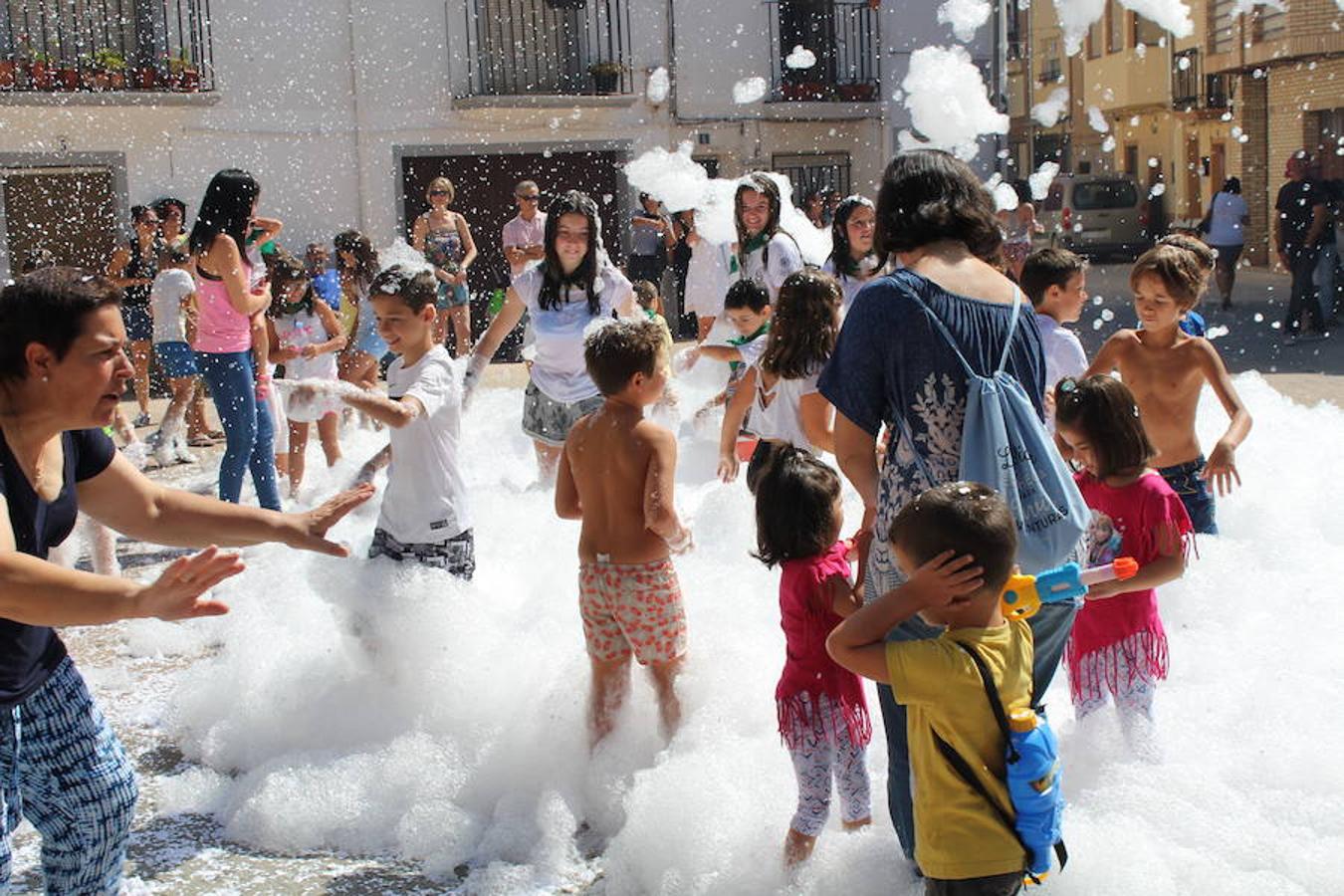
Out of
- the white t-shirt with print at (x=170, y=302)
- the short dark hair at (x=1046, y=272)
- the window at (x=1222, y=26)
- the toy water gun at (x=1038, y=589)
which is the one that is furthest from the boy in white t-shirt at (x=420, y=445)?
the window at (x=1222, y=26)

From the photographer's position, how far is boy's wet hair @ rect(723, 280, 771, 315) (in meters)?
6.19

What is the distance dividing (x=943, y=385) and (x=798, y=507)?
516 millimetres

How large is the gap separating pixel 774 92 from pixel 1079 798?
58.3 ft

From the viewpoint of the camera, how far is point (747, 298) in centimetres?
619

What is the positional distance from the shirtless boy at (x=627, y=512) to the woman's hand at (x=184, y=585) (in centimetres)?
150

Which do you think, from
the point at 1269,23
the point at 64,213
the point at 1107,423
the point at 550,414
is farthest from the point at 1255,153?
the point at 1107,423

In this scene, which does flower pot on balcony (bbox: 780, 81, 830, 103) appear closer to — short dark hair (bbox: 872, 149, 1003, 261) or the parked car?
the parked car

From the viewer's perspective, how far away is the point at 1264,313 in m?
18.1

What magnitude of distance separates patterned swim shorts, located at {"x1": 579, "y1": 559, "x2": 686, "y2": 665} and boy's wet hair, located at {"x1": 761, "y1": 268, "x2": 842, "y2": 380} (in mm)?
1285

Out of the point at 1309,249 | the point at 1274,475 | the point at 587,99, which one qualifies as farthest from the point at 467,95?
the point at 1274,475

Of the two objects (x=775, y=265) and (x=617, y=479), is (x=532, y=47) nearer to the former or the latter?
(x=775, y=265)

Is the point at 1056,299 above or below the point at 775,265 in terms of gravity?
below

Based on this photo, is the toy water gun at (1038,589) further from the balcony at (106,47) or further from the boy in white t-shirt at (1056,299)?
the balcony at (106,47)

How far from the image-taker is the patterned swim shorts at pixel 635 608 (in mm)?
4027
